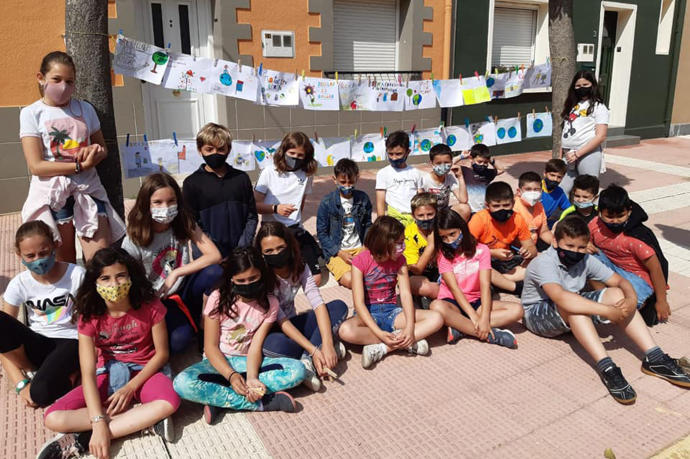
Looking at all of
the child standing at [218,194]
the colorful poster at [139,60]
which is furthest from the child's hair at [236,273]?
the colorful poster at [139,60]

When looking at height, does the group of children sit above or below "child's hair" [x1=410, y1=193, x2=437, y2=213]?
below

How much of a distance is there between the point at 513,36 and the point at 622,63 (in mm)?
3693

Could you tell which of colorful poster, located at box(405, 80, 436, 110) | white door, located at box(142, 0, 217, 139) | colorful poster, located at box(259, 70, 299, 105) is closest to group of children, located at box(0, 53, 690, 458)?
colorful poster, located at box(259, 70, 299, 105)

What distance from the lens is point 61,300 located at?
3021 millimetres

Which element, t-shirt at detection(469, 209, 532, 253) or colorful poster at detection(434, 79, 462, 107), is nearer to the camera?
t-shirt at detection(469, 209, 532, 253)

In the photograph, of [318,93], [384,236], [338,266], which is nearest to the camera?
[384,236]

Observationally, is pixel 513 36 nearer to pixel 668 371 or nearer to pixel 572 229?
pixel 572 229

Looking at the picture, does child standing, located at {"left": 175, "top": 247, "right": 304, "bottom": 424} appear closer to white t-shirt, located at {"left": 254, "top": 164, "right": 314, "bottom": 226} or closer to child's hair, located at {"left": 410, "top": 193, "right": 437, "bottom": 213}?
child's hair, located at {"left": 410, "top": 193, "right": 437, "bottom": 213}

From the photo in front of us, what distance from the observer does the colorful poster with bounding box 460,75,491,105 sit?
670cm

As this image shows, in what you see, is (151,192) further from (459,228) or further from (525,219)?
(525,219)

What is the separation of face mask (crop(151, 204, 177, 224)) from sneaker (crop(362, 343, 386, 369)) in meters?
1.44

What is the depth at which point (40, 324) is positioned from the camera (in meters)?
3.04

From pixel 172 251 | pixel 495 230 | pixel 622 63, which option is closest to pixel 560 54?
pixel 495 230

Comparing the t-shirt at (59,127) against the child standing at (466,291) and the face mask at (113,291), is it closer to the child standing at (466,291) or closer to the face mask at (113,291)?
the face mask at (113,291)
